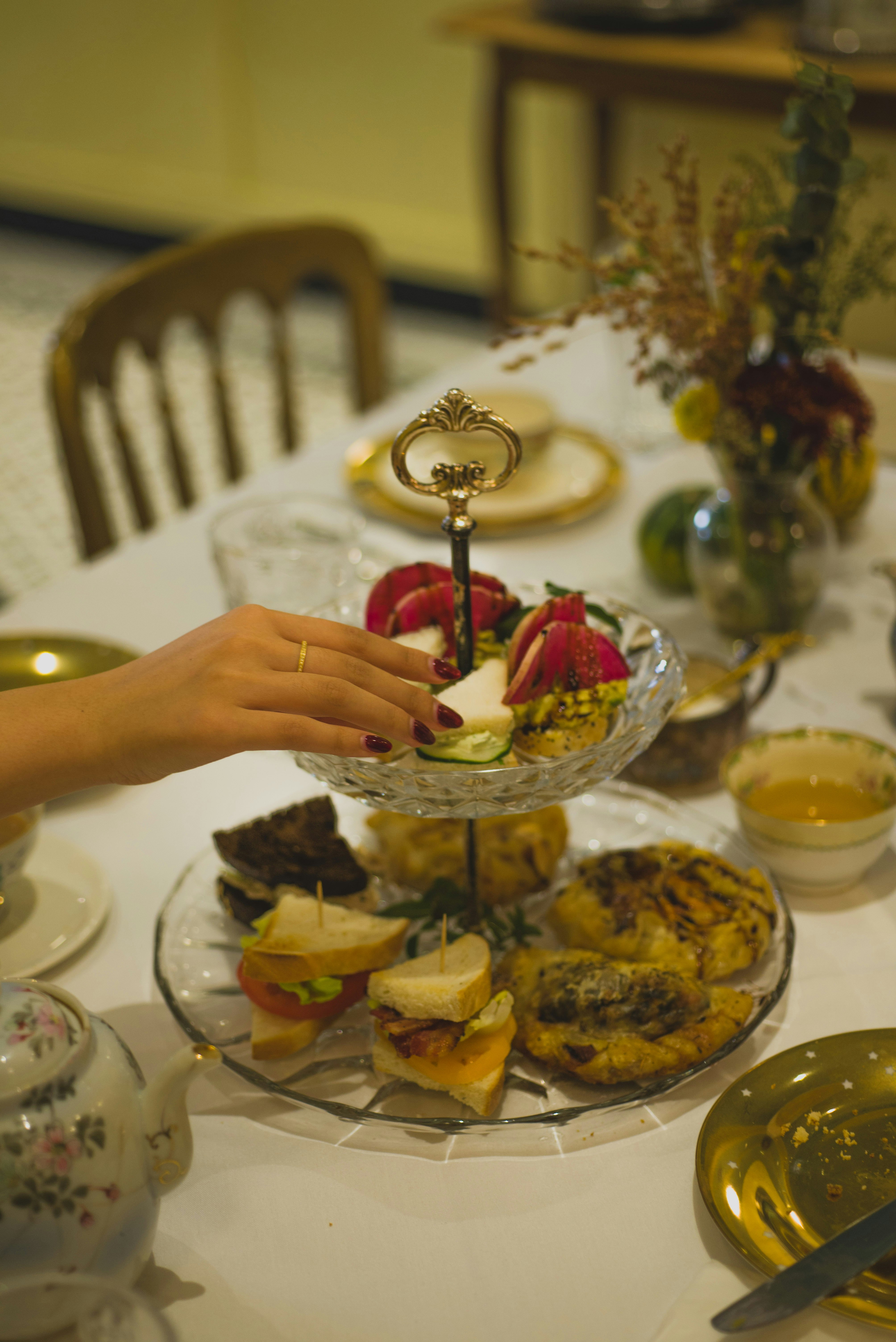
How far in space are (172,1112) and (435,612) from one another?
0.38 m

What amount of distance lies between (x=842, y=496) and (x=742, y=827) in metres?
0.59

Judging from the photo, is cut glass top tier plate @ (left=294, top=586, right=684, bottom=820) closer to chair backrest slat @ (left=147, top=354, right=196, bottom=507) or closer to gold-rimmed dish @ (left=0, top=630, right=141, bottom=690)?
gold-rimmed dish @ (left=0, top=630, right=141, bottom=690)

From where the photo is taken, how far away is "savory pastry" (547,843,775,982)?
813mm

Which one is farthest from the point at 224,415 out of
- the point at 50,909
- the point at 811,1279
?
the point at 811,1279

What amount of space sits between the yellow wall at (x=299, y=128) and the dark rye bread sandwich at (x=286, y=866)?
3362 mm

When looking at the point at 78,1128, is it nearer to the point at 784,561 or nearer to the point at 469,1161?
the point at 469,1161

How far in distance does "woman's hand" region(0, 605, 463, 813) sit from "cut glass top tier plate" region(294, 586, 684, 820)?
28 millimetres

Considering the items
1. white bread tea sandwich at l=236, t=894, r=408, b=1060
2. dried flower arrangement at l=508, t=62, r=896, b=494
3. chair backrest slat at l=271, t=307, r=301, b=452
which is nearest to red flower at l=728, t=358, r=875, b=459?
dried flower arrangement at l=508, t=62, r=896, b=494

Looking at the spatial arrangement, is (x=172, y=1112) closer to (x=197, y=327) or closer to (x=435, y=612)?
(x=435, y=612)

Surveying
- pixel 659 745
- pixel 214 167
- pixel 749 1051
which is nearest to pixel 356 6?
pixel 214 167

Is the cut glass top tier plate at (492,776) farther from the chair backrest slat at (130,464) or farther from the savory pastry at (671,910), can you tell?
the chair backrest slat at (130,464)

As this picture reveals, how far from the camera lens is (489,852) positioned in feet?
2.98

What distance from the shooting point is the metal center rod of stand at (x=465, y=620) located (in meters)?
0.76

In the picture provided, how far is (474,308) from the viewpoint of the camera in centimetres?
479
